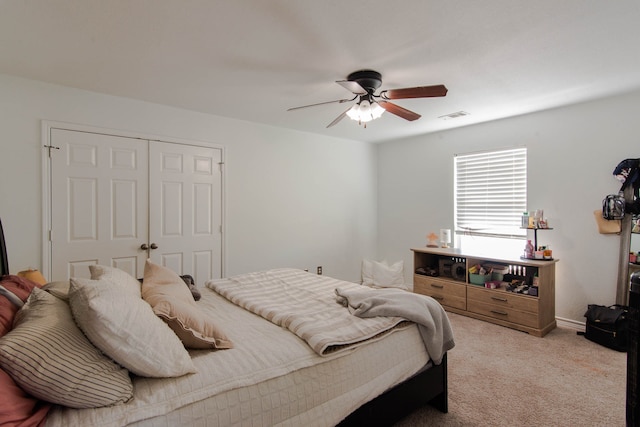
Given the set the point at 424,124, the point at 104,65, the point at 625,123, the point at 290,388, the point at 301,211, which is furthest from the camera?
the point at 301,211

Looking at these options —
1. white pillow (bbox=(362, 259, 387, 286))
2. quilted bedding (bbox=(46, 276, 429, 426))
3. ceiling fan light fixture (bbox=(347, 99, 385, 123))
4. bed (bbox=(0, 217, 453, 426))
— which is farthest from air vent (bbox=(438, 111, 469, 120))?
quilted bedding (bbox=(46, 276, 429, 426))

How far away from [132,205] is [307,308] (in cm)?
Result: 237

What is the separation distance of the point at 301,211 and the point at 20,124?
310 centimetres

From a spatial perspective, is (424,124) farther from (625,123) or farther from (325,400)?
(325,400)

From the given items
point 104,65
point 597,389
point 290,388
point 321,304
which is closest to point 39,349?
point 290,388

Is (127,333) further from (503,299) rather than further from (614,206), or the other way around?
(614,206)

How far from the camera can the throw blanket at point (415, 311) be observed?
1924mm

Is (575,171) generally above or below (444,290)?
above

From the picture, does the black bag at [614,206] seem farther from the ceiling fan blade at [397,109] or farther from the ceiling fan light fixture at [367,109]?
the ceiling fan light fixture at [367,109]

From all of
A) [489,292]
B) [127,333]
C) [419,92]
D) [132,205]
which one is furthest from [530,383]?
[132,205]

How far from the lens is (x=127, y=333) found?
1.18 meters

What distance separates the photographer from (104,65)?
2523 millimetres

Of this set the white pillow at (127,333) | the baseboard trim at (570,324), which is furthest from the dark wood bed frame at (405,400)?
the baseboard trim at (570,324)

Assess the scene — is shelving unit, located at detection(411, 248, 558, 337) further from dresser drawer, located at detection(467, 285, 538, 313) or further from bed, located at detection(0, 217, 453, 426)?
bed, located at detection(0, 217, 453, 426)
